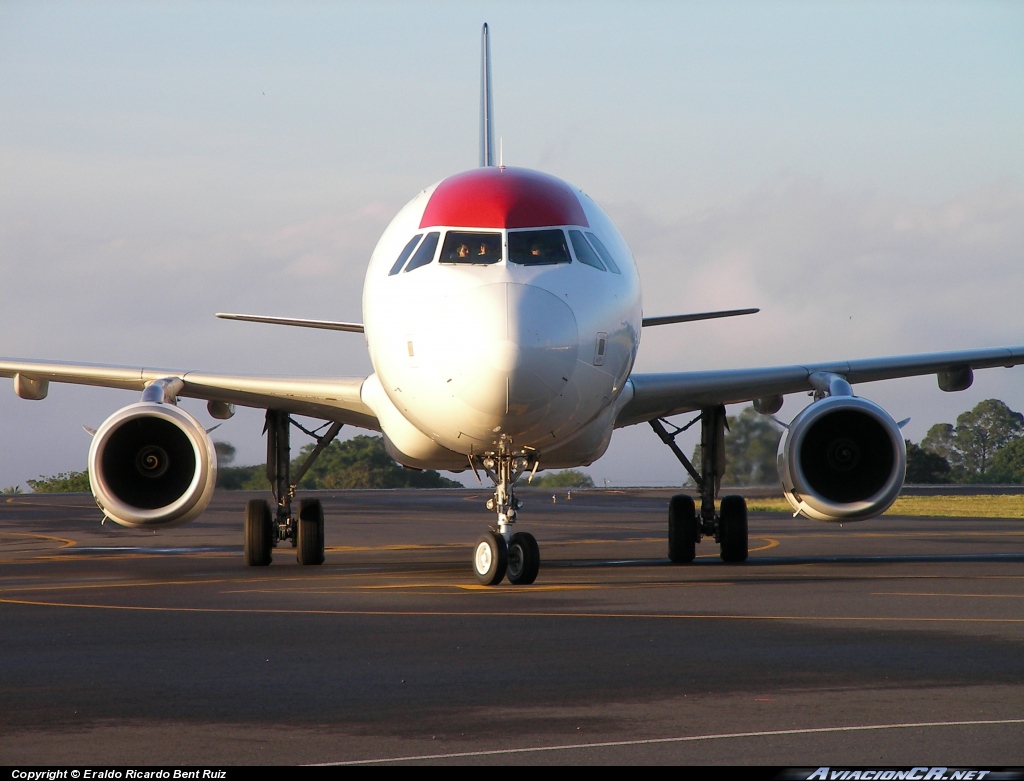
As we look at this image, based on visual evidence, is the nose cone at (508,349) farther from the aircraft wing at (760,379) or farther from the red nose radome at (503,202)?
the aircraft wing at (760,379)

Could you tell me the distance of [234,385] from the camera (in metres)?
17.6

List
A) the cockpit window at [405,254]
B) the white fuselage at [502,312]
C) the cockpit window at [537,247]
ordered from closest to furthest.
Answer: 1. the white fuselage at [502,312]
2. the cockpit window at [537,247]
3. the cockpit window at [405,254]

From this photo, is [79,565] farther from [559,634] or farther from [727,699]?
[727,699]

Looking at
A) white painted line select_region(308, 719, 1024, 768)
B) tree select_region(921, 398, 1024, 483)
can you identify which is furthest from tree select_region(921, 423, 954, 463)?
white painted line select_region(308, 719, 1024, 768)

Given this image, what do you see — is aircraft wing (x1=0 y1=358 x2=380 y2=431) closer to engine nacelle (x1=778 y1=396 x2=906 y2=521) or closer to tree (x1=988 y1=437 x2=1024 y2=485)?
engine nacelle (x1=778 y1=396 x2=906 y2=521)

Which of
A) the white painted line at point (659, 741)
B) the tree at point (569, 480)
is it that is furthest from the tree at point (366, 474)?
the white painted line at point (659, 741)

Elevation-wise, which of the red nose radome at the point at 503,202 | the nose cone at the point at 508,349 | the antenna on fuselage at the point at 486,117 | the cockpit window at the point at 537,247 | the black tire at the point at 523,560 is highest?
the antenna on fuselage at the point at 486,117

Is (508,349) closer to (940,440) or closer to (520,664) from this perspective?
(520,664)

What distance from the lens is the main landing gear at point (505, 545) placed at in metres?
13.3

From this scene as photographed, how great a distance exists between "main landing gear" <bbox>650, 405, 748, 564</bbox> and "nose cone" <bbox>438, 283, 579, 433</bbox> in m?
5.49

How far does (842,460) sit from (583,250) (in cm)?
460

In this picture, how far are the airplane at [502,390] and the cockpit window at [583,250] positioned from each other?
0.09 ft

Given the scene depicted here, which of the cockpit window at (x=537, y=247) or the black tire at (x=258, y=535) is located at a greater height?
the cockpit window at (x=537, y=247)

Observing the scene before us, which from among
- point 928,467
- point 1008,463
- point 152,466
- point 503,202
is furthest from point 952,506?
point 503,202
